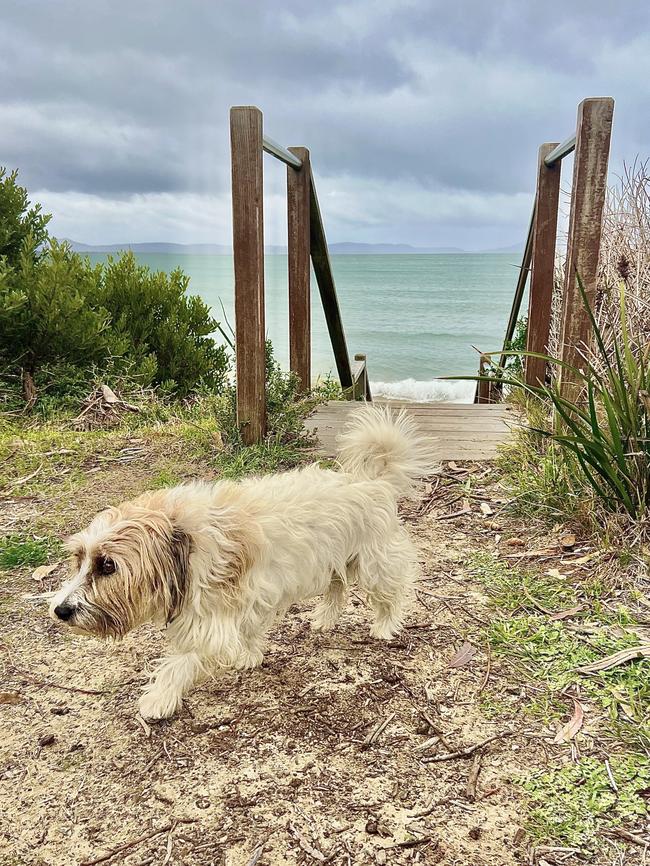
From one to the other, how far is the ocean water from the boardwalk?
91 centimetres

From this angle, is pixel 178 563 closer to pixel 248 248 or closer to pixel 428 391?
pixel 248 248

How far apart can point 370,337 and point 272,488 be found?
101ft

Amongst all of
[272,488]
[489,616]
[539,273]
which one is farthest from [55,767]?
[539,273]

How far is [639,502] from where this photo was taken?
3447 millimetres

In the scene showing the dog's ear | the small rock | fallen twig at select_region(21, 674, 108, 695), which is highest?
the dog's ear

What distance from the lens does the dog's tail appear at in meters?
3.05

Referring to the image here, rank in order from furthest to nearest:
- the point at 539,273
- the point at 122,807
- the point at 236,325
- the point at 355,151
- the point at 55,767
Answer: the point at 355,151, the point at 539,273, the point at 236,325, the point at 55,767, the point at 122,807

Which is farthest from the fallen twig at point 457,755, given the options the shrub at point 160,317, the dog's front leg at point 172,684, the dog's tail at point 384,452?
the shrub at point 160,317

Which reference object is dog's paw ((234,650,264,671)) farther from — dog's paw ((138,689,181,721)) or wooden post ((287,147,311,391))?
wooden post ((287,147,311,391))

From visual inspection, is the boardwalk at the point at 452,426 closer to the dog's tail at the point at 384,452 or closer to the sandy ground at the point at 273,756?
the dog's tail at the point at 384,452

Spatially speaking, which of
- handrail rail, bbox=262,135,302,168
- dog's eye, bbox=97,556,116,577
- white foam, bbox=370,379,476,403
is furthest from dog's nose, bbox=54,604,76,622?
white foam, bbox=370,379,476,403

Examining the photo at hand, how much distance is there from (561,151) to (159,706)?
505cm

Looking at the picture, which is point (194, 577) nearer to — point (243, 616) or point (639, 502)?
point (243, 616)

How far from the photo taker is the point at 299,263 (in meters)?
6.30
